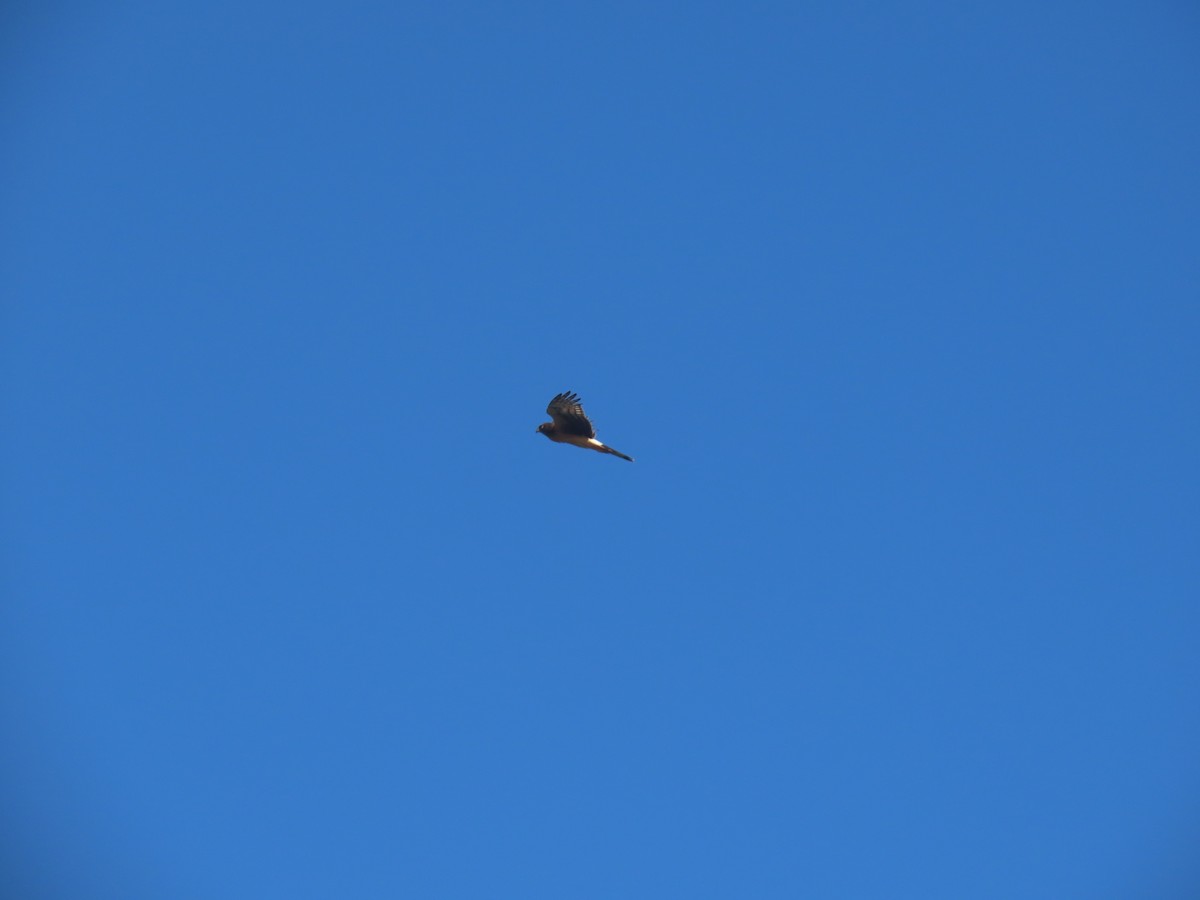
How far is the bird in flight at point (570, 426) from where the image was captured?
24.1m

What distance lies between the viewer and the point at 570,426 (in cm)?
2455

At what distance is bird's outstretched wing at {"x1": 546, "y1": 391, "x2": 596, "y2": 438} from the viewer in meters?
24.1

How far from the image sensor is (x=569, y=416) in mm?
24266

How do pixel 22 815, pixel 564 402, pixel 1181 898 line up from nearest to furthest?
1. pixel 564 402
2. pixel 1181 898
3. pixel 22 815

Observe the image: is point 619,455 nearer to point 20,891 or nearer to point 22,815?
point 20,891

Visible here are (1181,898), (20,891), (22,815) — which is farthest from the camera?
(22,815)

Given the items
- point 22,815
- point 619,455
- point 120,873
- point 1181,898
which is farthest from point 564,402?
point 22,815

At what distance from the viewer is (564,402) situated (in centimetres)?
2414

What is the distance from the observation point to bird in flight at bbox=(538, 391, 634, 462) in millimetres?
24125

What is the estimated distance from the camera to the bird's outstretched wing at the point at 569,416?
24109 mm

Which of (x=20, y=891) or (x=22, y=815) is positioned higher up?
(x=22, y=815)

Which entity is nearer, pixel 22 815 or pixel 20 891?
pixel 20 891

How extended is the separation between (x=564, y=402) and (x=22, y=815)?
685 ft

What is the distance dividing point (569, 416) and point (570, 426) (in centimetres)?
37
